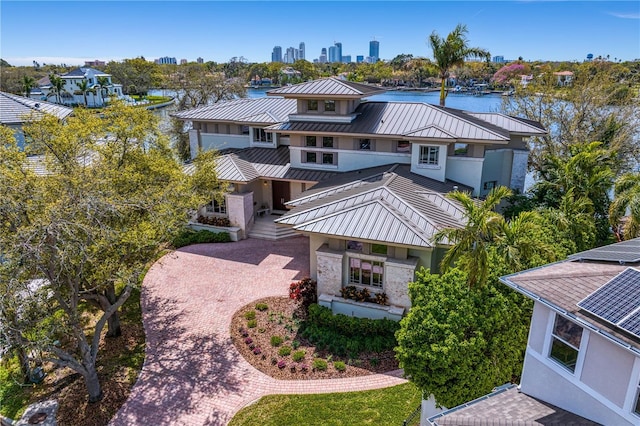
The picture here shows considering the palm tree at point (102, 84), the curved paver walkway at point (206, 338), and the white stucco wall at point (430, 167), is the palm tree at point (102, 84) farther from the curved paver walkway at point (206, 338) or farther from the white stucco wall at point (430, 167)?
the white stucco wall at point (430, 167)

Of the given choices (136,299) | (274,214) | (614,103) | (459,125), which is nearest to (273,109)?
(274,214)

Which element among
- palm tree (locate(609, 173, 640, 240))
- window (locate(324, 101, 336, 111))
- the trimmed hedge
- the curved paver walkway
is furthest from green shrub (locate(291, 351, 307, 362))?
window (locate(324, 101, 336, 111))

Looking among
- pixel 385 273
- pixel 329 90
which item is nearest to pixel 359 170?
pixel 329 90

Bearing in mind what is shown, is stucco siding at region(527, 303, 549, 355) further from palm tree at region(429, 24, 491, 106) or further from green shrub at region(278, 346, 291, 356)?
palm tree at region(429, 24, 491, 106)

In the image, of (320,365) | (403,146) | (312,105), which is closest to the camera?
(320,365)

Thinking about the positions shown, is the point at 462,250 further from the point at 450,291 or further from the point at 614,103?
the point at 614,103

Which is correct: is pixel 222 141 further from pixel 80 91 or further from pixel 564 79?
pixel 80 91

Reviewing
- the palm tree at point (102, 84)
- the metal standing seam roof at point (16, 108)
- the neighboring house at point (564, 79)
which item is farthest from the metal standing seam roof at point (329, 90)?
the palm tree at point (102, 84)
